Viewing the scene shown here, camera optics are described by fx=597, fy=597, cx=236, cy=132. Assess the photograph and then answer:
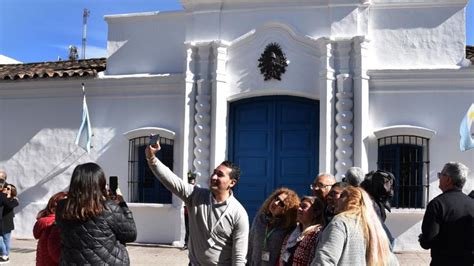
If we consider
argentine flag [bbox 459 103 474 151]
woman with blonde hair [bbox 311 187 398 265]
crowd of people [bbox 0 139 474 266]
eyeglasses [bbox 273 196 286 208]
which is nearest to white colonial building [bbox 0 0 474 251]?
argentine flag [bbox 459 103 474 151]

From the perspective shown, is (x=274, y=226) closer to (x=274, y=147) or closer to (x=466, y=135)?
(x=466, y=135)

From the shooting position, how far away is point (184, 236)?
38.8 ft

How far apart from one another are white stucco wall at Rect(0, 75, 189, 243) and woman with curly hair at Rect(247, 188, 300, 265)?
7266mm

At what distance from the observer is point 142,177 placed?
12.6 metres

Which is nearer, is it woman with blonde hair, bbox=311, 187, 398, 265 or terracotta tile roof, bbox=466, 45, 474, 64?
woman with blonde hair, bbox=311, 187, 398, 265

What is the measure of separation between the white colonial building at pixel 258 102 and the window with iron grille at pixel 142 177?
3 cm

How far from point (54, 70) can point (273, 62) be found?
5136mm

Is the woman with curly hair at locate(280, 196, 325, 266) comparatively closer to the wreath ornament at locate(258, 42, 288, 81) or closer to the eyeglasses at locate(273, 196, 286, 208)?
the eyeglasses at locate(273, 196, 286, 208)

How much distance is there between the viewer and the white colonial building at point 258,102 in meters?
11.1

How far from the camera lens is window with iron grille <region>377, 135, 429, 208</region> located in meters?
11.1

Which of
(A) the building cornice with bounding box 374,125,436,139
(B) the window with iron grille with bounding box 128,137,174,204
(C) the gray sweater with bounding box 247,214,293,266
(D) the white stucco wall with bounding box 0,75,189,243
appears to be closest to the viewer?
(C) the gray sweater with bounding box 247,214,293,266

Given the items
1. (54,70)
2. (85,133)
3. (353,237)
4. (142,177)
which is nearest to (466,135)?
(142,177)

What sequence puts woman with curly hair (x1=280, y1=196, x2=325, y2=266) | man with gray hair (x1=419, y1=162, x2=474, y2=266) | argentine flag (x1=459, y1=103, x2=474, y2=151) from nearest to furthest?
woman with curly hair (x1=280, y1=196, x2=325, y2=266), man with gray hair (x1=419, y1=162, x2=474, y2=266), argentine flag (x1=459, y1=103, x2=474, y2=151)

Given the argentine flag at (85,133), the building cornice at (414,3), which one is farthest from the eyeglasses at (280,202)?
the argentine flag at (85,133)
